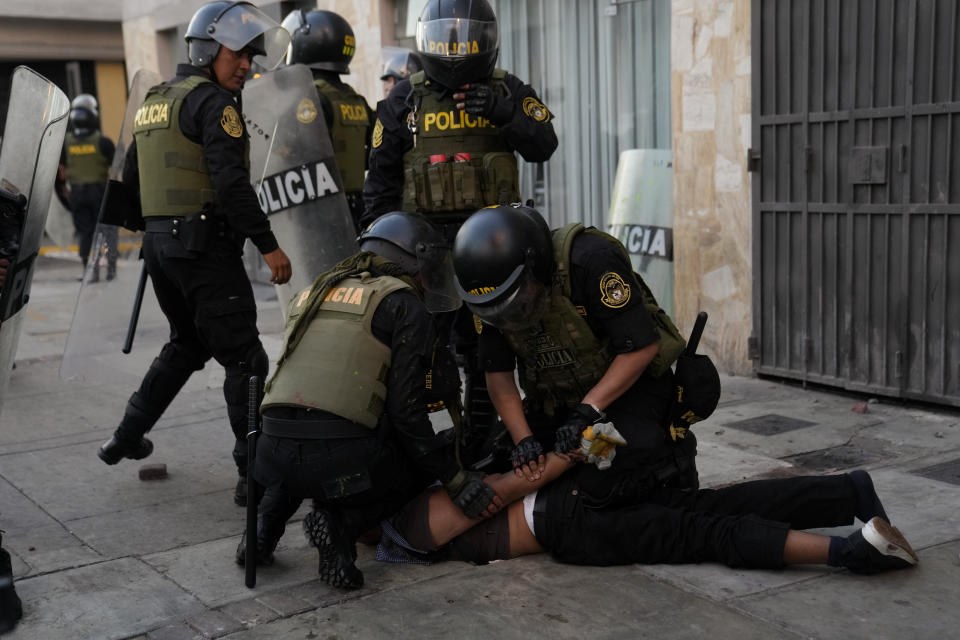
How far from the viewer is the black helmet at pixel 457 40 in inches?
170

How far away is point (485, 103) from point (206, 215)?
1183 millimetres

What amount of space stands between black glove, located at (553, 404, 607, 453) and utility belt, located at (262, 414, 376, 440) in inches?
23.6

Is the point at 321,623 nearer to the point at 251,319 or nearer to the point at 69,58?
the point at 251,319

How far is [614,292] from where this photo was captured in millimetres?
3418

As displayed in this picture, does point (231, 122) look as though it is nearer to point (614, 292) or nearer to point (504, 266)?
point (504, 266)

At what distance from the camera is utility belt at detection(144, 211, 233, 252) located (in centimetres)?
430

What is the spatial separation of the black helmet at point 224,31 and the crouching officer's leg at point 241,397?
3.93 ft

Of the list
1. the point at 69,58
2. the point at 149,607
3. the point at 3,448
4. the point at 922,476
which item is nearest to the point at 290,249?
the point at 3,448

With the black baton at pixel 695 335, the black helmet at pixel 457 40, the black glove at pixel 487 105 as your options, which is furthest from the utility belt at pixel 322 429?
the black helmet at pixel 457 40

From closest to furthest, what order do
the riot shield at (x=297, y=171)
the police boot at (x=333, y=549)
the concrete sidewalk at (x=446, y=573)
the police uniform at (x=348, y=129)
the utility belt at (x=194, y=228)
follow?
the concrete sidewalk at (x=446, y=573) < the police boot at (x=333, y=549) < the utility belt at (x=194, y=228) < the riot shield at (x=297, y=171) < the police uniform at (x=348, y=129)

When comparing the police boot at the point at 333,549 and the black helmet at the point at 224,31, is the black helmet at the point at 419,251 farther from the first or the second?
the black helmet at the point at 224,31

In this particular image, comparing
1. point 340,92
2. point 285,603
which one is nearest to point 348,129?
point 340,92

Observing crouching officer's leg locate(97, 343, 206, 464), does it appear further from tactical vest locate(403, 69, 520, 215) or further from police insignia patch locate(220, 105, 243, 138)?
tactical vest locate(403, 69, 520, 215)

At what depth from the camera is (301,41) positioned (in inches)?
241
